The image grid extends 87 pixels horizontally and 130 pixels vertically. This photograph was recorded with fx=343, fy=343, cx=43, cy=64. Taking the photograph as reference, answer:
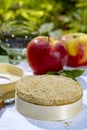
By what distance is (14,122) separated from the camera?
0.71 metres

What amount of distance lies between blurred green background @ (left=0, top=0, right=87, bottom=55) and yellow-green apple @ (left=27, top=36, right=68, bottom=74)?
0.86 meters

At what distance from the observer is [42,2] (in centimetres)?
213

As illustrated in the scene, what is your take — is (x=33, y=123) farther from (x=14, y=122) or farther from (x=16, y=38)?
(x=16, y=38)

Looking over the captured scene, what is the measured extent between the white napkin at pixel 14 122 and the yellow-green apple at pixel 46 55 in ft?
0.74

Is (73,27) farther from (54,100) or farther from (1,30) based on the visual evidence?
(54,100)

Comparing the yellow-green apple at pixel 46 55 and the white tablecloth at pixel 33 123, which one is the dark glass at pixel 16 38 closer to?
the yellow-green apple at pixel 46 55

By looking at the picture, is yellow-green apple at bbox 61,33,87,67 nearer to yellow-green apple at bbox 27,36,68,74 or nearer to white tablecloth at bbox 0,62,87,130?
yellow-green apple at bbox 27,36,68,74

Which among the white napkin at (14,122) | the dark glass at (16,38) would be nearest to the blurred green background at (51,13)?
the dark glass at (16,38)

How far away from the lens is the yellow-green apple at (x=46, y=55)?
3.08 ft

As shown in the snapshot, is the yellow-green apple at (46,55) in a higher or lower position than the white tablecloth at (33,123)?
higher

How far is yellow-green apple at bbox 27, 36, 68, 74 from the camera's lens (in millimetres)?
940

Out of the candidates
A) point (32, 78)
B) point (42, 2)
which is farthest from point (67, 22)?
point (32, 78)

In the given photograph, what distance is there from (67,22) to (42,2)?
0.24 metres

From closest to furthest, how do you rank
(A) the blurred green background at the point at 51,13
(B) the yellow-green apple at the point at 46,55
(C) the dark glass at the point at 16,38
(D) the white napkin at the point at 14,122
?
(D) the white napkin at the point at 14,122, (B) the yellow-green apple at the point at 46,55, (C) the dark glass at the point at 16,38, (A) the blurred green background at the point at 51,13
